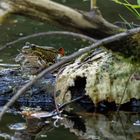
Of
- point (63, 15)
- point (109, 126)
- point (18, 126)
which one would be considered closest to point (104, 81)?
point (109, 126)

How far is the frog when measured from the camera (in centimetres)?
393

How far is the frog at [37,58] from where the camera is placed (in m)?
3.93

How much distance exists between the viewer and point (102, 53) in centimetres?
369

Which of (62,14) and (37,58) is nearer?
(62,14)

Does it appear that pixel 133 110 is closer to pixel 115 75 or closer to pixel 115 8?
pixel 115 75

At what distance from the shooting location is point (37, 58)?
13.1 feet

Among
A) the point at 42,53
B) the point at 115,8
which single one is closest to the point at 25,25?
the point at 115,8

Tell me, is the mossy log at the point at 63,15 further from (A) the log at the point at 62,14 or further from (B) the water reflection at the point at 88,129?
(B) the water reflection at the point at 88,129

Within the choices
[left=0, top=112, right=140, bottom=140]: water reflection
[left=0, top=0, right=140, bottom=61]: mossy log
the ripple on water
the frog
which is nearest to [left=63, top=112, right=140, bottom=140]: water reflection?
[left=0, top=112, right=140, bottom=140]: water reflection

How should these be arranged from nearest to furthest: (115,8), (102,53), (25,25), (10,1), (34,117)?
(10,1) → (34,117) → (102,53) → (25,25) → (115,8)

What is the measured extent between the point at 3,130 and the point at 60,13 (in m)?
0.78

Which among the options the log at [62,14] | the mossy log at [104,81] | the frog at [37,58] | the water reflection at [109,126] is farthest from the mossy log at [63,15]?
the frog at [37,58]

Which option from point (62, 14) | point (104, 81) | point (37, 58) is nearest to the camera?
point (62, 14)

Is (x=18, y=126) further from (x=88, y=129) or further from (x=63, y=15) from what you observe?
(x=63, y=15)
